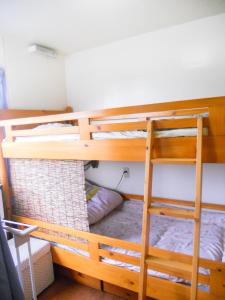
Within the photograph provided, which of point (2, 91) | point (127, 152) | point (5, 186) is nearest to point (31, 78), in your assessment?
point (2, 91)

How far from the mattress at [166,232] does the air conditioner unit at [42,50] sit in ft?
7.08

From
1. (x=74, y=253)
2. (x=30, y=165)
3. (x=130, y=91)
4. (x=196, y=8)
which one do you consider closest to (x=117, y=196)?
(x=74, y=253)

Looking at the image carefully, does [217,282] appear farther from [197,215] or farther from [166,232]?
[166,232]

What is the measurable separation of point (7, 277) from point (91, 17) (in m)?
2.24

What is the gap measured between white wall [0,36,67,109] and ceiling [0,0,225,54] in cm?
18

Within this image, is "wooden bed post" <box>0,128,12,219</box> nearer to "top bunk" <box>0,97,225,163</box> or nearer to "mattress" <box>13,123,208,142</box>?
"top bunk" <box>0,97,225,163</box>

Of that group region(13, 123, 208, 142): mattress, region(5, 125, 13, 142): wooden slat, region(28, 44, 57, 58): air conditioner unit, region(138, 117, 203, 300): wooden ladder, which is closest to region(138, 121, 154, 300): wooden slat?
region(138, 117, 203, 300): wooden ladder

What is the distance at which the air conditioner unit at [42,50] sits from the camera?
2686 mm

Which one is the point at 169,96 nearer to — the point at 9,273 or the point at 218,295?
the point at 218,295

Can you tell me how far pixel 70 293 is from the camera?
1.98m

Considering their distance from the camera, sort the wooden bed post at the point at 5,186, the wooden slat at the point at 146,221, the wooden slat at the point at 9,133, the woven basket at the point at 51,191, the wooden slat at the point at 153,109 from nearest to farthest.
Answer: the wooden slat at the point at 146,221 → the wooden slat at the point at 153,109 → the woven basket at the point at 51,191 → the wooden slat at the point at 9,133 → the wooden bed post at the point at 5,186

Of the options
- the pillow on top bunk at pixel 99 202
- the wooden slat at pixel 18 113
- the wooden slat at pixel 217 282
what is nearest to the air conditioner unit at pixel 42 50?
the wooden slat at pixel 18 113

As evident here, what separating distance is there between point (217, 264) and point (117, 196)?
1544 millimetres

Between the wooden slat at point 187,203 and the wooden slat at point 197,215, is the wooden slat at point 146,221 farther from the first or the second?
the wooden slat at point 187,203
